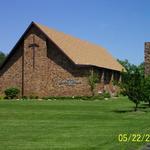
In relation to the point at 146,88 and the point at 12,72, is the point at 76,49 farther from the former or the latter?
the point at 146,88

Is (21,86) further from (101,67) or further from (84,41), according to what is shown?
(84,41)

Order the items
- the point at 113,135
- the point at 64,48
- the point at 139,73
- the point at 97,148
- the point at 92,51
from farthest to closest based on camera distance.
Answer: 1. the point at 92,51
2. the point at 64,48
3. the point at 139,73
4. the point at 113,135
5. the point at 97,148

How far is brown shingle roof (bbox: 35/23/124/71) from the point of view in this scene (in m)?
56.0

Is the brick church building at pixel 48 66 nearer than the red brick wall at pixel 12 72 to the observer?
Yes

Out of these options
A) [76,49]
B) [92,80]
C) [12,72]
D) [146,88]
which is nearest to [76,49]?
[76,49]

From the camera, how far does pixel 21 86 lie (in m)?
58.3

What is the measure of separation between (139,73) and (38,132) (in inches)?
585

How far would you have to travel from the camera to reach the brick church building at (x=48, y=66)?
182 ft

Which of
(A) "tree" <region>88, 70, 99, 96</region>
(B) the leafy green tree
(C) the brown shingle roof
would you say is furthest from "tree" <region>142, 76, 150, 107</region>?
(C) the brown shingle roof

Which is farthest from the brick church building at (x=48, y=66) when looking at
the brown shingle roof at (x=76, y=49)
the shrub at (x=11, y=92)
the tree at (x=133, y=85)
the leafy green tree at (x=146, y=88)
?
the tree at (x=133, y=85)

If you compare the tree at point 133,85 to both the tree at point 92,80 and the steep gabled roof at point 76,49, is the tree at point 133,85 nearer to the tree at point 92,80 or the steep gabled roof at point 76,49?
the tree at point 92,80

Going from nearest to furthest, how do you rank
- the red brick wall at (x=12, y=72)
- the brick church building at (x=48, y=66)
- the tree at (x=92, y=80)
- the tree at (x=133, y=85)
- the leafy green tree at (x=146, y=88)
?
1. the tree at (x=133, y=85)
2. the leafy green tree at (x=146, y=88)
3. the tree at (x=92, y=80)
4. the brick church building at (x=48, y=66)
5. the red brick wall at (x=12, y=72)

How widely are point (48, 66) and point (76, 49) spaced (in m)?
4.68

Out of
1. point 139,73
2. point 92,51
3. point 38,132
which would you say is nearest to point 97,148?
point 38,132
